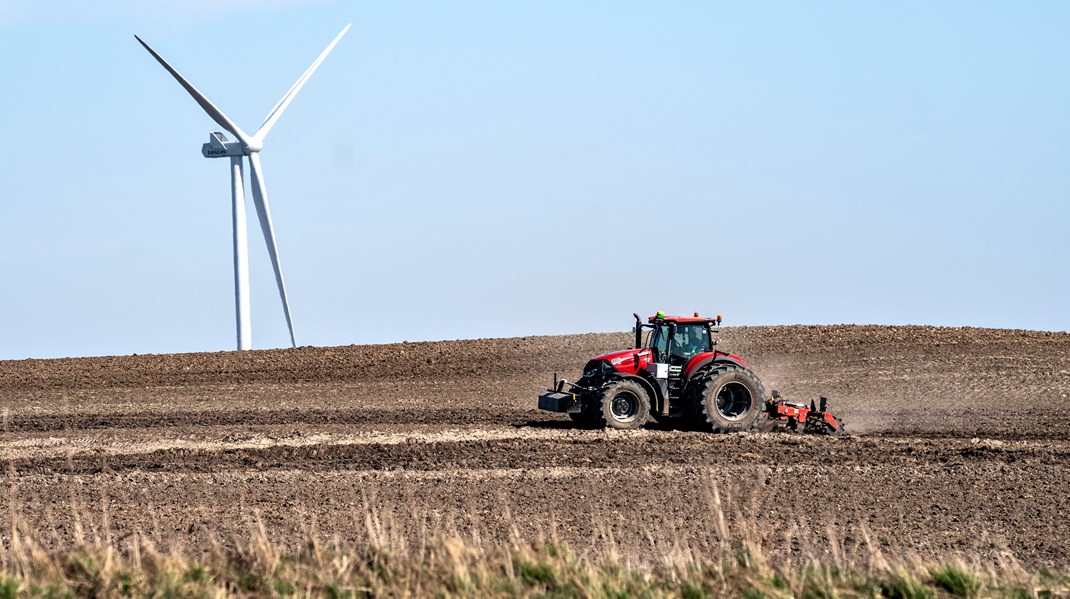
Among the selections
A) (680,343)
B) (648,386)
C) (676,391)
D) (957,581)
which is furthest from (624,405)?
(957,581)

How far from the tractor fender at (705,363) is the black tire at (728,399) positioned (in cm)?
23

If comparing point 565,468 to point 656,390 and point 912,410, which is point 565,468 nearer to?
point 656,390

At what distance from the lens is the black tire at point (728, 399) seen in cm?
1953

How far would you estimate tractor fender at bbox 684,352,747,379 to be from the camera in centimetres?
2014

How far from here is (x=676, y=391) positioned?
66.7ft

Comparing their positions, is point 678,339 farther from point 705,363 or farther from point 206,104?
point 206,104

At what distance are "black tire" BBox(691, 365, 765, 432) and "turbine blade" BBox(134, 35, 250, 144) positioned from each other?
20181mm

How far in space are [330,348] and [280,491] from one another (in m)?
25.3

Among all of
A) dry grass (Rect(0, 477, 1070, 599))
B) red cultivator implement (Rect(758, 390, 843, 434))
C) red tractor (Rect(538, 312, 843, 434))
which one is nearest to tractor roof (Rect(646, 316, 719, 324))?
red tractor (Rect(538, 312, 843, 434))

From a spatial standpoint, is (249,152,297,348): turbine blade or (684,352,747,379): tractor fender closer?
(684,352,747,379): tractor fender

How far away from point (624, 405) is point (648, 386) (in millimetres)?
494

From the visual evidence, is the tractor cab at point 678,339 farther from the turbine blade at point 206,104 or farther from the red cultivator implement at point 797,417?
the turbine blade at point 206,104

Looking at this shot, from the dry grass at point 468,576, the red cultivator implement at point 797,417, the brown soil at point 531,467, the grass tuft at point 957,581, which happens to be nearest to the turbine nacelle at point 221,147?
the brown soil at point 531,467

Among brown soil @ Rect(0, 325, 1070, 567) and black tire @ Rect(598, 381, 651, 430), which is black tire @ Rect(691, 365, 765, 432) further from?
black tire @ Rect(598, 381, 651, 430)
